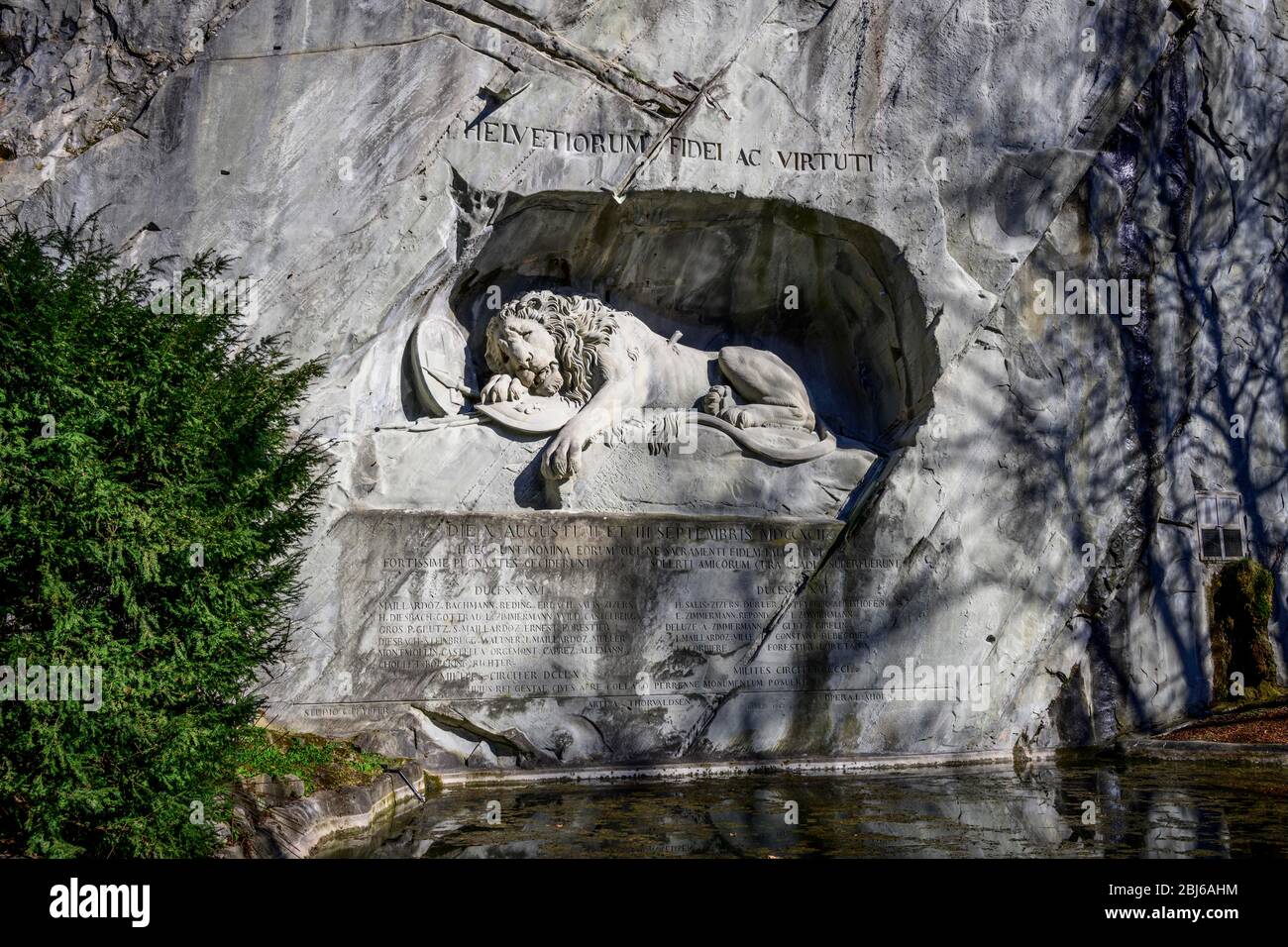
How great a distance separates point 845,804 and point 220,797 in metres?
3.30

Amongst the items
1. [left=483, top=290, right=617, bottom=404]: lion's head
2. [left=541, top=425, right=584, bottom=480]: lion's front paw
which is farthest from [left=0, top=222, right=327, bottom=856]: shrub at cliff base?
[left=483, top=290, right=617, bottom=404]: lion's head

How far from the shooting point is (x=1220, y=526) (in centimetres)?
Result: 953

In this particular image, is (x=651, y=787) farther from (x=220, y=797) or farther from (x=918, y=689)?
(x=220, y=797)

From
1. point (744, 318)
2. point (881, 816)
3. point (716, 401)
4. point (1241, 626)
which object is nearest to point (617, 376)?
point (716, 401)

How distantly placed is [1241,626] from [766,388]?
13.8 feet

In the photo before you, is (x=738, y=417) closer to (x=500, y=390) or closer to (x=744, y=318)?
(x=744, y=318)

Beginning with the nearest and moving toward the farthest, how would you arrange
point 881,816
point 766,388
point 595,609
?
point 881,816, point 595,609, point 766,388

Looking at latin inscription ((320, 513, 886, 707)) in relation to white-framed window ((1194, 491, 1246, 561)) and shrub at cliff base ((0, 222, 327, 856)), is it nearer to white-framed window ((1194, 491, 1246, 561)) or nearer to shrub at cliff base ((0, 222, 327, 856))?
shrub at cliff base ((0, 222, 327, 856))

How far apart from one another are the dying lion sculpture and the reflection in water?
244 cm

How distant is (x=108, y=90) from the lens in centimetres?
760

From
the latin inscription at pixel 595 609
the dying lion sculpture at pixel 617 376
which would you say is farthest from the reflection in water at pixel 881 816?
the dying lion sculpture at pixel 617 376

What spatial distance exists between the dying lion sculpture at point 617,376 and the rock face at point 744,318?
10 centimetres

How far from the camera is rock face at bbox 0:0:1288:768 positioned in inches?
301

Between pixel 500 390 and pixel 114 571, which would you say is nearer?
pixel 114 571
